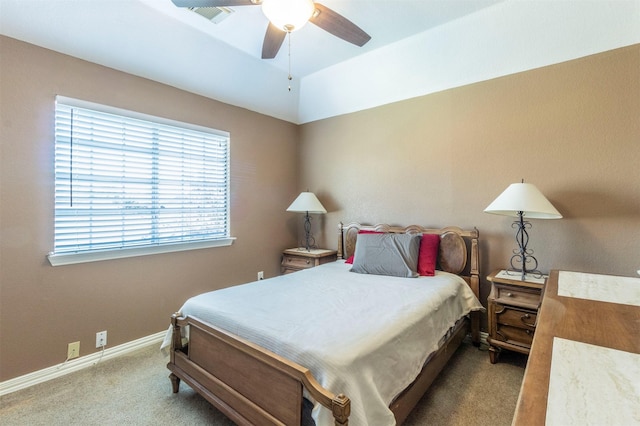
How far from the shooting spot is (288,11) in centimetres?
164

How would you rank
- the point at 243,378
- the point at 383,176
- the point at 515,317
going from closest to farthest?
the point at 243,378 → the point at 515,317 → the point at 383,176

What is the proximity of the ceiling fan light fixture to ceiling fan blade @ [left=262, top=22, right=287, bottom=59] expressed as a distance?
27 centimetres

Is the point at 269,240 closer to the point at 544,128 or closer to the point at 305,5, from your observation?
the point at 305,5

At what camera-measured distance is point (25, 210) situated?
219 centimetres

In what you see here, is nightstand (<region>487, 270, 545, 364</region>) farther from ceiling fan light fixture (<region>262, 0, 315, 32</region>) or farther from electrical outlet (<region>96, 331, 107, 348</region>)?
electrical outlet (<region>96, 331, 107, 348</region>)

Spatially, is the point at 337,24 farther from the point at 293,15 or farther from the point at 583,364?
the point at 583,364

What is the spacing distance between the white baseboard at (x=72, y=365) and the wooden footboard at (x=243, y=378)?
3.05 ft

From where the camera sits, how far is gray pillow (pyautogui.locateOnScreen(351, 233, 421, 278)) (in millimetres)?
2770

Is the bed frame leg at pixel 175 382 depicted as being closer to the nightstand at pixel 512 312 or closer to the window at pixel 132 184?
the window at pixel 132 184

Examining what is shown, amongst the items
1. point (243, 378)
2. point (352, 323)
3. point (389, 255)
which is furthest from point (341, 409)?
point (389, 255)

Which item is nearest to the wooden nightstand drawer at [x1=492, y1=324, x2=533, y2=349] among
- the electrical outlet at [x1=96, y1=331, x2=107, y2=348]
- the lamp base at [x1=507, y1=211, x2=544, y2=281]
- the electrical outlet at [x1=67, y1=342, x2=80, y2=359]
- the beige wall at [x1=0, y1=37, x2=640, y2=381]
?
the lamp base at [x1=507, y1=211, x2=544, y2=281]

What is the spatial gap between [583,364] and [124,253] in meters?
3.12

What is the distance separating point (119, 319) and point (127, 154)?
1.49 metres

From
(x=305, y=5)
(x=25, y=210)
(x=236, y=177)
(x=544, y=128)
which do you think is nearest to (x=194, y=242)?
(x=236, y=177)
